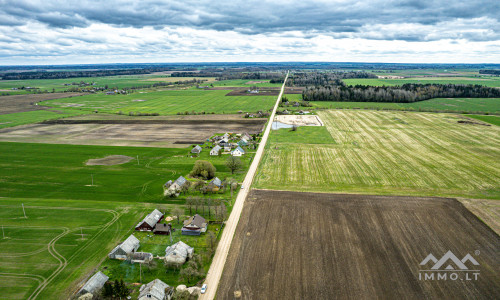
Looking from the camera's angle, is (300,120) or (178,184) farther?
(300,120)

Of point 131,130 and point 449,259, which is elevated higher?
point 131,130

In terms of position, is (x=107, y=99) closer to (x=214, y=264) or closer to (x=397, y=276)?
(x=214, y=264)

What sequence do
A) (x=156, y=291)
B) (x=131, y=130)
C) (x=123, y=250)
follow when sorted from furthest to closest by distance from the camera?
1. (x=131, y=130)
2. (x=123, y=250)
3. (x=156, y=291)

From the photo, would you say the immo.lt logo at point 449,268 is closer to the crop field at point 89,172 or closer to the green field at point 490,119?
the crop field at point 89,172

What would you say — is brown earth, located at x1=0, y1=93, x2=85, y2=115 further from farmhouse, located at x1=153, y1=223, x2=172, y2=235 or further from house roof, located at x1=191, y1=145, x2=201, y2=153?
farmhouse, located at x1=153, y1=223, x2=172, y2=235

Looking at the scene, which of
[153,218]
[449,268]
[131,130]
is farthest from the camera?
[131,130]

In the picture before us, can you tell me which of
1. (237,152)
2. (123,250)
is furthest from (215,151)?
(123,250)

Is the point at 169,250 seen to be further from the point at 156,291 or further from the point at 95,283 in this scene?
the point at 95,283

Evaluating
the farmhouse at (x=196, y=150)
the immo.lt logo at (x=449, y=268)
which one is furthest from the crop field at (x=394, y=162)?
→ the farmhouse at (x=196, y=150)
